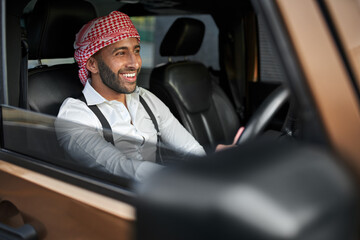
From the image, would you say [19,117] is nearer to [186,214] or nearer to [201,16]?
[186,214]

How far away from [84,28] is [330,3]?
55.6 inches

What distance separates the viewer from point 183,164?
0.62 meters

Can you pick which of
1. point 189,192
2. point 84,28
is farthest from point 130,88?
point 189,192

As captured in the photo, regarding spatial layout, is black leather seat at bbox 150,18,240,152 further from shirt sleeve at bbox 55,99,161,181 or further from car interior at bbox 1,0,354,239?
shirt sleeve at bbox 55,99,161,181

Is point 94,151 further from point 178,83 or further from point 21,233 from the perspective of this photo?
point 178,83

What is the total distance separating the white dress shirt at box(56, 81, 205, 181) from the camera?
1281 mm

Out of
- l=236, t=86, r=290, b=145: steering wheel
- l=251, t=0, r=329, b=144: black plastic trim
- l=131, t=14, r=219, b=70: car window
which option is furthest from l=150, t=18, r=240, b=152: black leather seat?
l=251, t=0, r=329, b=144: black plastic trim

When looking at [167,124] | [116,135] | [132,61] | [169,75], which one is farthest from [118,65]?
[169,75]

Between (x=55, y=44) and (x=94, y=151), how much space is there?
0.80 meters

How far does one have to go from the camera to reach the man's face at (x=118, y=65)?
80.0 inches

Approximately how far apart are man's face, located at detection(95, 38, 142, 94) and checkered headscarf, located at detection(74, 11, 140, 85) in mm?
44

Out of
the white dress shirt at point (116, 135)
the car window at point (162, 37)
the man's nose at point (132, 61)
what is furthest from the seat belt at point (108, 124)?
the car window at point (162, 37)

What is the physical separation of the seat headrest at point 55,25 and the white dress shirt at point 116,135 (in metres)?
0.22

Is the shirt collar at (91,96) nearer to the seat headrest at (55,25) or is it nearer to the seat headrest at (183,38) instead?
the seat headrest at (55,25)
